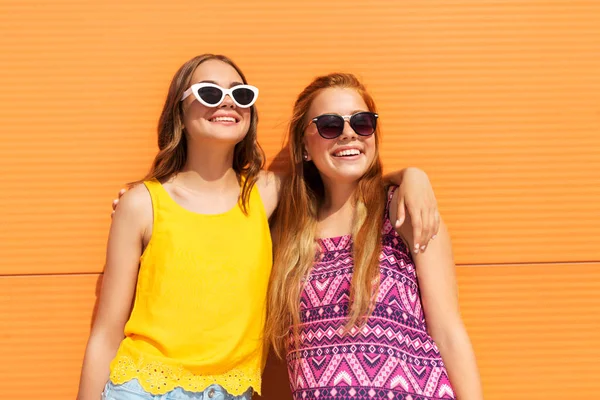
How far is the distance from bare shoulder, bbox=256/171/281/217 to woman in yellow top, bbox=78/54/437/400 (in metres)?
0.04

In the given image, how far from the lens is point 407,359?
2.00m

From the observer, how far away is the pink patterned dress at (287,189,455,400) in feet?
6.44

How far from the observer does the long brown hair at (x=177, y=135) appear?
2.29 metres

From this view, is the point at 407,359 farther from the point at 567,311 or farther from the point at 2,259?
the point at 2,259

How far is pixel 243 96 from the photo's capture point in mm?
2244

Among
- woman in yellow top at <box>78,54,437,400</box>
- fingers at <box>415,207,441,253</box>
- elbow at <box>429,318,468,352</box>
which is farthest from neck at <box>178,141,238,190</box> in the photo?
elbow at <box>429,318,468,352</box>

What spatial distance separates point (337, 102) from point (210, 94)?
0.47 meters

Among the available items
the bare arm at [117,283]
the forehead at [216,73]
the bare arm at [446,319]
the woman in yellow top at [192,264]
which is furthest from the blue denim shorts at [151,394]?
the forehead at [216,73]

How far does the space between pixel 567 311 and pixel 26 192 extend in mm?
2372

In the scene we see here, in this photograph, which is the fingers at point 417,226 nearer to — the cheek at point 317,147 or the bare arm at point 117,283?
the cheek at point 317,147

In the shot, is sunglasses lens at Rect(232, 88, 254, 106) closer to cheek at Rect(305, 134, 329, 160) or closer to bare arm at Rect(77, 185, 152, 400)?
cheek at Rect(305, 134, 329, 160)

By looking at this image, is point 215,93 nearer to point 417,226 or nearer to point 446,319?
point 417,226

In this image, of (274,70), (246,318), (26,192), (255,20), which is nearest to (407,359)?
(246,318)

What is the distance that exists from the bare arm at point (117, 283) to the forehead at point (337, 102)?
71 centimetres
